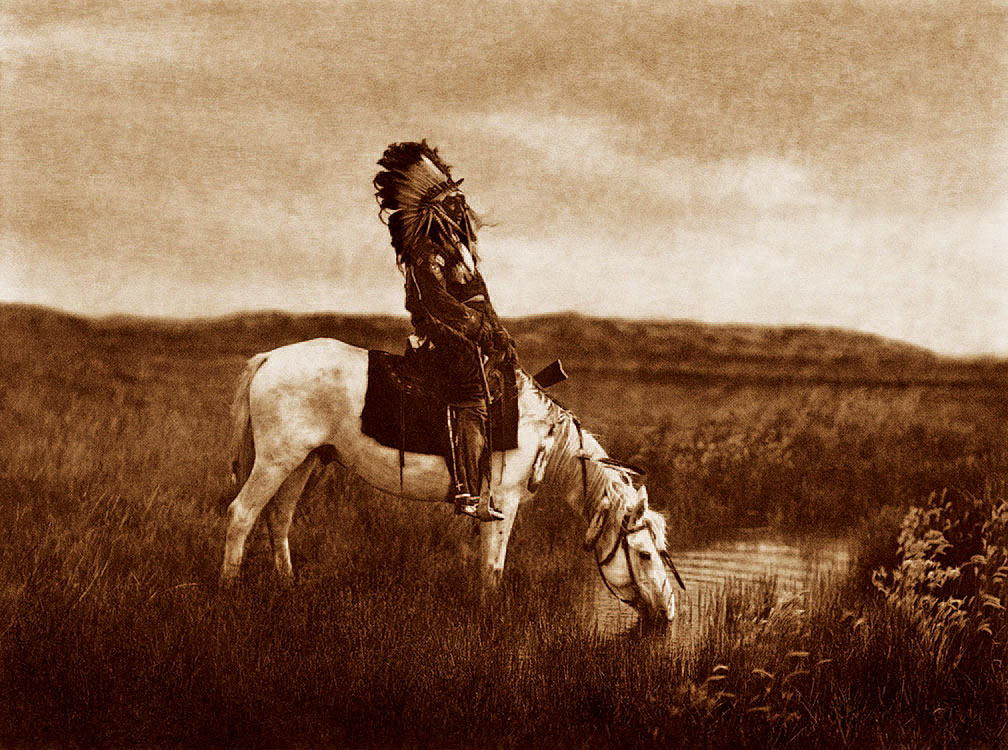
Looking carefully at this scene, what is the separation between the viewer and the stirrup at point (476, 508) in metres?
4.76

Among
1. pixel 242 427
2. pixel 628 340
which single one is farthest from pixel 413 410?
pixel 628 340

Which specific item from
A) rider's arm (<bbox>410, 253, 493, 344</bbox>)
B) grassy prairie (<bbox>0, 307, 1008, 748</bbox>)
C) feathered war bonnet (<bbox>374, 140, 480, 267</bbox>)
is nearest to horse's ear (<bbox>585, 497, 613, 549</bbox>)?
grassy prairie (<bbox>0, 307, 1008, 748</bbox>)

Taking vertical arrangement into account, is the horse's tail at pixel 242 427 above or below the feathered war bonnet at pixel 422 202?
below

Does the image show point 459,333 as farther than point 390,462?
No

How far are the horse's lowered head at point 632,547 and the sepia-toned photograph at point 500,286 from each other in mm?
16

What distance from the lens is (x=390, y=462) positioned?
4.91 metres

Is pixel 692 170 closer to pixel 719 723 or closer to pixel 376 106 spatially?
pixel 376 106

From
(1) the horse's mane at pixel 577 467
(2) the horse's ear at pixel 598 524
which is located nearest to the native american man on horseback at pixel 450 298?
(1) the horse's mane at pixel 577 467

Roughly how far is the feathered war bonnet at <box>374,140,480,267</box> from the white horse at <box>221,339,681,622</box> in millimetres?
692

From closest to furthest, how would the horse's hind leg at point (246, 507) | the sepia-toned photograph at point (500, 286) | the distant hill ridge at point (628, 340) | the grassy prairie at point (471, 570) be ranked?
the grassy prairie at point (471, 570)
the horse's hind leg at point (246, 507)
the sepia-toned photograph at point (500, 286)
the distant hill ridge at point (628, 340)

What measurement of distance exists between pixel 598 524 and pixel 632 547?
21 cm

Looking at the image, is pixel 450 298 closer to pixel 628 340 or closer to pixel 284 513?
pixel 628 340

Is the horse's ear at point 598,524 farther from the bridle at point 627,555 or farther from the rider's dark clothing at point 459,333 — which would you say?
the rider's dark clothing at point 459,333

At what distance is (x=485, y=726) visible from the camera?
420cm
